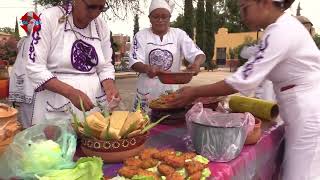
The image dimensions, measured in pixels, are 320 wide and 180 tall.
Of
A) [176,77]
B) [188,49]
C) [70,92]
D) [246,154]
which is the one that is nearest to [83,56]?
[70,92]

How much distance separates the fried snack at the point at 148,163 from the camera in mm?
1341

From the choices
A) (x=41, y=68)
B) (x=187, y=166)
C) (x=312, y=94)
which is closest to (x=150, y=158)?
(x=187, y=166)

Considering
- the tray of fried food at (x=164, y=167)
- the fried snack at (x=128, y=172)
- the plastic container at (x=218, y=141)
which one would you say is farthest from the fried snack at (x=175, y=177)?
the plastic container at (x=218, y=141)

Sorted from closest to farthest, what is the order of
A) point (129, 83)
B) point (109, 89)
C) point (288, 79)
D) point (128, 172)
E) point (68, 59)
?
point (128, 172), point (288, 79), point (68, 59), point (109, 89), point (129, 83)

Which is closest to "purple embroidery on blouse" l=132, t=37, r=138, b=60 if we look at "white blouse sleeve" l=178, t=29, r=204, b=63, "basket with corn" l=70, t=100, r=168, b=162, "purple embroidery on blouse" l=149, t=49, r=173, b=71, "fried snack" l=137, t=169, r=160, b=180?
"purple embroidery on blouse" l=149, t=49, r=173, b=71

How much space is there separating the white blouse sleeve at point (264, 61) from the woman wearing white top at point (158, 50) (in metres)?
1.34

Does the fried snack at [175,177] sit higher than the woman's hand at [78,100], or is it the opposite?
the woman's hand at [78,100]

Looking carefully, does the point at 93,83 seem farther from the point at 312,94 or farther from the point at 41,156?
the point at 312,94

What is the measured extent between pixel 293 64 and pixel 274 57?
0.58 ft

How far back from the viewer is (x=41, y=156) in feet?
3.80

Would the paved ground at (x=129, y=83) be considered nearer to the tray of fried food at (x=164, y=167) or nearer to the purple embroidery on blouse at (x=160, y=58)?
the purple embroidery on blouse at (x=160, y=58)

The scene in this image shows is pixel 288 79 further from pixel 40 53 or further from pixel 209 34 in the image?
pixel 209 34

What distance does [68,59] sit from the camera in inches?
77.5

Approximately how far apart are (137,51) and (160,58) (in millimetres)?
195
